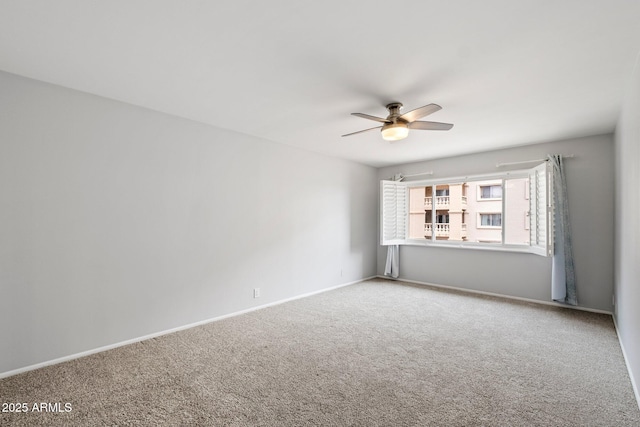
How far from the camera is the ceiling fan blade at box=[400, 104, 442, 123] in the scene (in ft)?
8.49

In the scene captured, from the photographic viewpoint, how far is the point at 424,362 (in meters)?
2.69

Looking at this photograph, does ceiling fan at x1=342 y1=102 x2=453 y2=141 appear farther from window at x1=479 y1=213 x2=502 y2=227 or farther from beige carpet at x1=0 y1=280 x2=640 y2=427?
window at x1=479 y1=213 x2=502 y2=227

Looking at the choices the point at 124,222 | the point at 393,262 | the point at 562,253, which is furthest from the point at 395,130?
the point at 393,262

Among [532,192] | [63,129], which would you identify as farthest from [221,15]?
[532,192]

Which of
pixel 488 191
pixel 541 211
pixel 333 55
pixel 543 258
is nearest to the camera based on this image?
pixel 333 55

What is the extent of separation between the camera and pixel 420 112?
273cm

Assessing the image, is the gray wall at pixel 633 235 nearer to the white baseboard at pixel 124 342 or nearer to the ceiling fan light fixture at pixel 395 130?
the ceiling fan light fixture at pixel 395 130

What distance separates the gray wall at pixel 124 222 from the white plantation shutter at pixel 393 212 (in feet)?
5.95

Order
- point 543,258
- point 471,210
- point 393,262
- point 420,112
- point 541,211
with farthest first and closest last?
point 471,210 < point 393,262 < point 543,258 < point 541,211 < point 420,112

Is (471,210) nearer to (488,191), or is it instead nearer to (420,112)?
(488,191)

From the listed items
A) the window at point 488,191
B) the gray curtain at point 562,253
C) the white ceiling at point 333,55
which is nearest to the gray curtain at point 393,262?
the gray curtain at point 562,253

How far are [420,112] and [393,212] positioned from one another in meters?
3.40

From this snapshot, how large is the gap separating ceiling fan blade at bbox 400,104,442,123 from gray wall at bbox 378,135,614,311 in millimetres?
2931

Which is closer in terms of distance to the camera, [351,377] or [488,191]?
[351,377]
